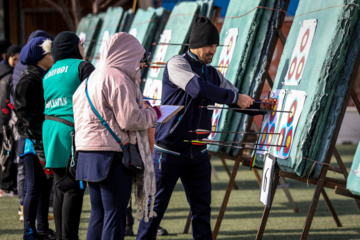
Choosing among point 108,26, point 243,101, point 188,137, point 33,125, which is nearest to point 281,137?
point 243,101

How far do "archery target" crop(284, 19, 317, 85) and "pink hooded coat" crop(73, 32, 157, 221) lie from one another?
1162 millimetres

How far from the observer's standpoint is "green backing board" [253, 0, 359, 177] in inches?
166

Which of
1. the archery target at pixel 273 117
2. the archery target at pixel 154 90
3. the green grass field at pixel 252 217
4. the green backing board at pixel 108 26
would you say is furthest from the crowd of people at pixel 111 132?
the green backing board at pixel 108 26

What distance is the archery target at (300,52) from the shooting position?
15.1 feet

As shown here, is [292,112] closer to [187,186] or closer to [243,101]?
[243,101]

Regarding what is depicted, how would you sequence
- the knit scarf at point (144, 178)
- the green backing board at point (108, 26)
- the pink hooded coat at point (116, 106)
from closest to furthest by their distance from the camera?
the pink hooded coat at point (116, 106) → the knit scarf at point (144, 178) → the green backing board at point (108, 26)

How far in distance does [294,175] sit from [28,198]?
7.85 ft

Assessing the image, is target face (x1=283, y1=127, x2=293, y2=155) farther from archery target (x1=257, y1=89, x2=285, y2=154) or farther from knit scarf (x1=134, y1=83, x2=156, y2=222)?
knit scarf (x1=134, y1=83, x2=156, y2=222)

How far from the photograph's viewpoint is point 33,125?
5.32 metres

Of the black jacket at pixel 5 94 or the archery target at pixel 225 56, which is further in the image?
the black jacket at pixel 5 94

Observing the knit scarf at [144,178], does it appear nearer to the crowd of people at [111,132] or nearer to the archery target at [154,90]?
the crowd of people at [111,132]

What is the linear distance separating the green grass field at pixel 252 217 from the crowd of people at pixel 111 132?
64 centimetres

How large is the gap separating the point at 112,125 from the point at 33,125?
154cm

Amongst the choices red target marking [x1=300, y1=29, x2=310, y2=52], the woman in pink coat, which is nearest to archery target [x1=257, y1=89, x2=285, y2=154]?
red target marking [x1=300, y1=29, x2=310, y2=52]
